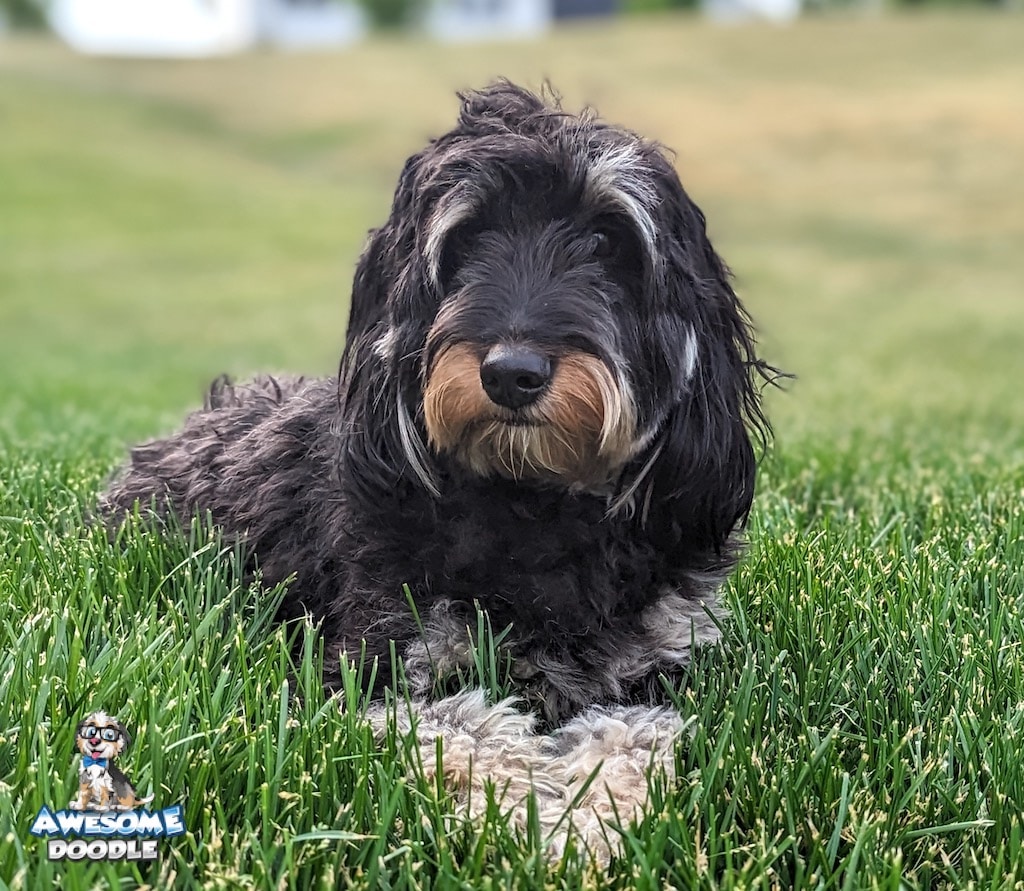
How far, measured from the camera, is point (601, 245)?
11.0ft

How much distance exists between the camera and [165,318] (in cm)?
2422

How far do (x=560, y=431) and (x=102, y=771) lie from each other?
54.9 inches

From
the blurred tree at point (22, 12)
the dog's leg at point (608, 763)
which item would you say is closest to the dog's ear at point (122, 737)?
the dog's leg at point (608, 763)

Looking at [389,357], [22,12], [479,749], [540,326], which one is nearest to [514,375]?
[540,326]

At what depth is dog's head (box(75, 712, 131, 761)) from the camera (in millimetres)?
2426

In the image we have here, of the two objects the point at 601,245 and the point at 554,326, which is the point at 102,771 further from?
the point at 601,245

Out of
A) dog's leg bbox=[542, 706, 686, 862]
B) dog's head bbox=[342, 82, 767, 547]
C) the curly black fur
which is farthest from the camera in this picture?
the curly black fur

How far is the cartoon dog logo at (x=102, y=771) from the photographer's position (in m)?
2.39

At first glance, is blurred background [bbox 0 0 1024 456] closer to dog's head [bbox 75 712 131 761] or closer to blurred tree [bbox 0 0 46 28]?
dog's head [bbox 75 712 131 761]

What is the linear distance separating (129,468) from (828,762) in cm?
327

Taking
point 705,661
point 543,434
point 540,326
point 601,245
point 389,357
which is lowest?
point 705,661

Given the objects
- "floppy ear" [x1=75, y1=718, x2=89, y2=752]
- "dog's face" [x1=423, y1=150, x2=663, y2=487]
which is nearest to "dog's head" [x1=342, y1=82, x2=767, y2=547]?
"dog's face" [x1=423, y1=150, x2=663, y2=487]

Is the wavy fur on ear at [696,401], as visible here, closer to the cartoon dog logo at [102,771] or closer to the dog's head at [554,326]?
the dog's head at [554,326]

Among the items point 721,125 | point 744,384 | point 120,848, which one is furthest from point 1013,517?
point 721,125
